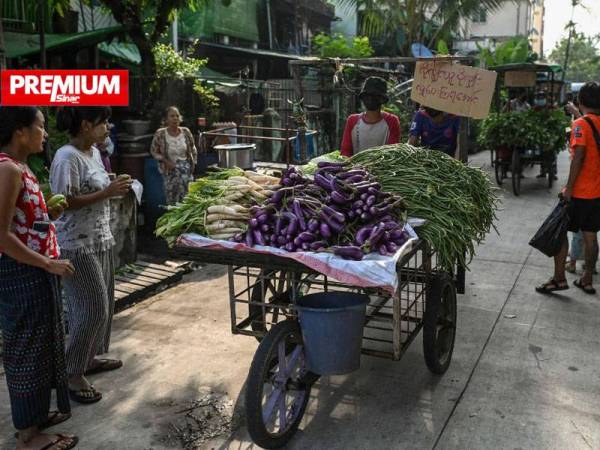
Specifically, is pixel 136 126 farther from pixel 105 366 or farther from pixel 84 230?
pixel 84 230

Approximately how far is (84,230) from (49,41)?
707 cm

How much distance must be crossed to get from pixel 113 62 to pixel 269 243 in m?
9.69

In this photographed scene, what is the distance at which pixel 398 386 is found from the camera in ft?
12.9

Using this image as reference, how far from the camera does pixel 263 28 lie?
1984cm

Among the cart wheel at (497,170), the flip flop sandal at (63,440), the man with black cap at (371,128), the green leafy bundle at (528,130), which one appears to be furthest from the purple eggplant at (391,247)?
the cart wheel at (497,170)

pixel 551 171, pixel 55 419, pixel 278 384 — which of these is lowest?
pixel 55 419

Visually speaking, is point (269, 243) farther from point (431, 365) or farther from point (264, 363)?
point (431, 365)

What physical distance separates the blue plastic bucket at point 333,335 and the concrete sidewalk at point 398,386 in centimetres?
46

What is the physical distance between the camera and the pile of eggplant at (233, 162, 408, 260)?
3.12 m

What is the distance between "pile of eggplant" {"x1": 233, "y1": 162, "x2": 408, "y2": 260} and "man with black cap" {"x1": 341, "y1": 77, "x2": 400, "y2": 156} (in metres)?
1.70

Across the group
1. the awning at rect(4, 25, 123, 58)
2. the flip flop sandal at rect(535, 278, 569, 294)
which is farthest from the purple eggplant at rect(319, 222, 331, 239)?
the awning at rect(4, 25, 123, 58)

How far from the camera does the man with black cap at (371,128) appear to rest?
5120 millimetres

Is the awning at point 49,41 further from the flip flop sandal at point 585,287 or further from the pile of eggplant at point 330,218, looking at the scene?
the flip flop sandal at point 585,287

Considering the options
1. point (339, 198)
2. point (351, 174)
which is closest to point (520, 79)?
point (351, 174)
